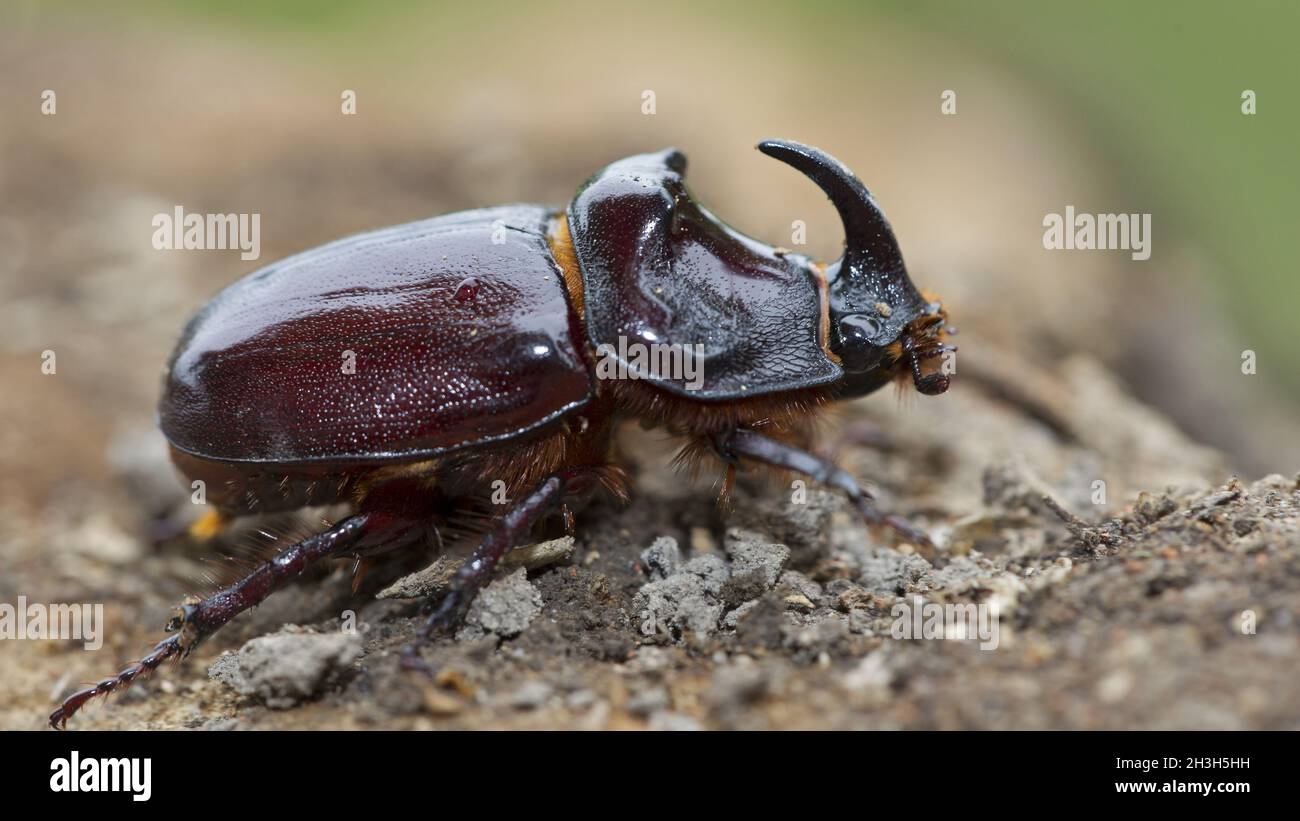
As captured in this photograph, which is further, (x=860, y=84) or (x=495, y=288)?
(x=860, y=84)

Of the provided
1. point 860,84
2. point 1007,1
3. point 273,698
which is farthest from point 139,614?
point 1007,1

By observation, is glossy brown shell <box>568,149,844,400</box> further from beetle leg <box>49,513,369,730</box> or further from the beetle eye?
beetle leg <box>49,513,369,730</box>

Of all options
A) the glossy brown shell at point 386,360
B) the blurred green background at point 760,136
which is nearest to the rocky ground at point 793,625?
the glossy brown shell at point 386,360

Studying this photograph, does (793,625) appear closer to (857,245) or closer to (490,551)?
(490,551)

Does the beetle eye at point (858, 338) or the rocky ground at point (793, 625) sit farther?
the beetle eye at point (858, 338)

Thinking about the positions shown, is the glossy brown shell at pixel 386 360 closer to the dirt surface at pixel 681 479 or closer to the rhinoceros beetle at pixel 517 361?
the rhinoceros beetle at pixel 517 361

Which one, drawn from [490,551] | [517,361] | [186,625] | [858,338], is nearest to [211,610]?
[186,625]

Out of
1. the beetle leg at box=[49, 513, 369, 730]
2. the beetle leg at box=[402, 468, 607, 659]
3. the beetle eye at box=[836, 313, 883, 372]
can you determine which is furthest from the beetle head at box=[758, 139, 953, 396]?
the beetle leg at box=[49, 513, 369, 730]

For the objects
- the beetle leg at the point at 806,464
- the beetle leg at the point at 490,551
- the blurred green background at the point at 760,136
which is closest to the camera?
the beetle leg at the point at 490,551
